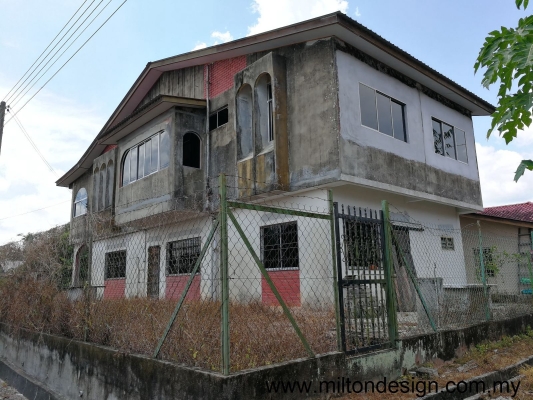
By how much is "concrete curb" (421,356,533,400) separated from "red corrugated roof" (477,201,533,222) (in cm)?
1349

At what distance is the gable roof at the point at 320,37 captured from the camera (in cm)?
1032

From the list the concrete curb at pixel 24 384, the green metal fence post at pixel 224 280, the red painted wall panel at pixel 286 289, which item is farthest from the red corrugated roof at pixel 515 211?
the concrete curb at pixel 24 384

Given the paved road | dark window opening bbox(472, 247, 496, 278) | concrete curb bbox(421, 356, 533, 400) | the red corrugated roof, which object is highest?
the red corrugated roof

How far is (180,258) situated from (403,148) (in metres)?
7.02

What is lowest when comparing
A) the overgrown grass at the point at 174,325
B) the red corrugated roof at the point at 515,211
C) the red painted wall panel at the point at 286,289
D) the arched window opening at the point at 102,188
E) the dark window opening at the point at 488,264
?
the overgrown grass at the point at 174,325

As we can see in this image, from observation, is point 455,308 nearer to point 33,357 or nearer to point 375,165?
point 375,165

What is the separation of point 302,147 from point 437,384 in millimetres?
6926

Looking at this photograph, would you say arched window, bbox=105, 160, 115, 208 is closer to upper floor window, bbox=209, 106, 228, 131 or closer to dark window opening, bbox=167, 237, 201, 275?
upper floor window, bbox=209, 106, 228, 131

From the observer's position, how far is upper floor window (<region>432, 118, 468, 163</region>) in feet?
44.9

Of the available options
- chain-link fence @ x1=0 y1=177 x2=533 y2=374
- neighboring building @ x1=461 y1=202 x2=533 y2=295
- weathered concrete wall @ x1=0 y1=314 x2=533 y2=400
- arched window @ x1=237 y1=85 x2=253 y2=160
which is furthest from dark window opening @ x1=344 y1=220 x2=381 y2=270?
neighboring building @ x1=461 y1=202 x2=533 y2=295

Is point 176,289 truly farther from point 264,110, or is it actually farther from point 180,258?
point 264,110

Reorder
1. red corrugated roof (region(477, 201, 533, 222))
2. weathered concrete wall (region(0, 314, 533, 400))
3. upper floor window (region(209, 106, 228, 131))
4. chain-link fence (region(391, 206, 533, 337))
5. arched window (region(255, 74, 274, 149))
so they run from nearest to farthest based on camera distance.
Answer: weathered concrete wall (region(0, 314, 533, 400)) → chain-link fence (region(391, 206, 533, 337)) → arched window (region(255, 74, 274, 149)) → upper floor window (region(209, 106, 228, 131)) → red corrugated roof (region(477, 201, 533, 222))

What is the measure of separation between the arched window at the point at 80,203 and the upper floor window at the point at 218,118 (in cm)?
1082

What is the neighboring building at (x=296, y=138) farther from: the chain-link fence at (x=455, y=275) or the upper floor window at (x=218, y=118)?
the chain-link fence at (x=455, y=275)
